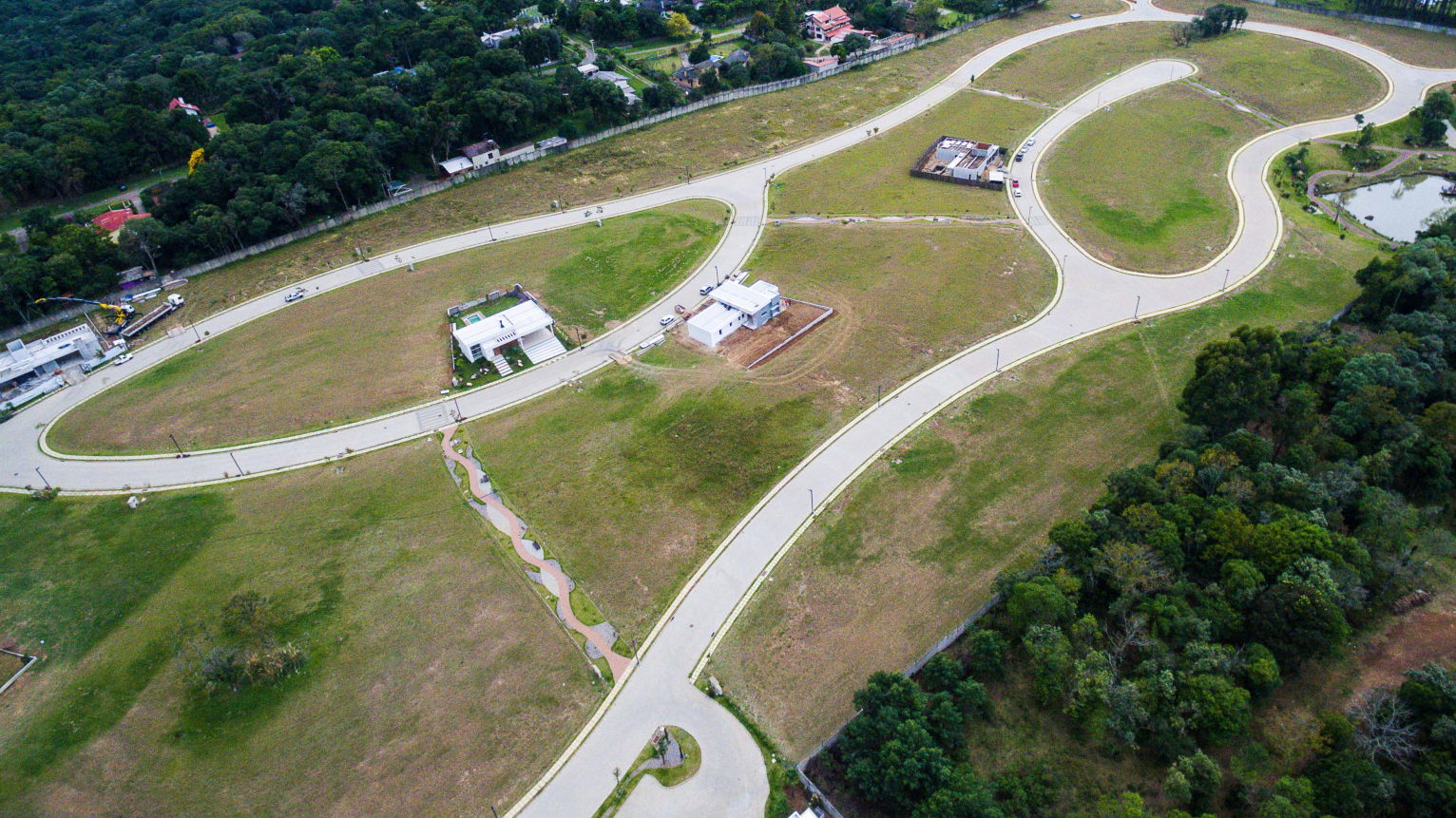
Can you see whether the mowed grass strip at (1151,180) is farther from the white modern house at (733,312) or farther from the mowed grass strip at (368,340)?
the mowed grass strip at (368,340)

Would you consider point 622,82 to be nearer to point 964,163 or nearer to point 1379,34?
point 964,163

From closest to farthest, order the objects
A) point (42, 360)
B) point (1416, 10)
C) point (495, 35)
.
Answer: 1. point (42, 360)
2. point (1416, 10)
3. point (495, 35)

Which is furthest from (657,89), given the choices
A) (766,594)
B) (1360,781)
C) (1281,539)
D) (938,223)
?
(1360,781)

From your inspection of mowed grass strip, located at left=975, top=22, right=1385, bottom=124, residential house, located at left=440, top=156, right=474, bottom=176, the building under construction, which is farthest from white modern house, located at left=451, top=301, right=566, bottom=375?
mowed grass strip, located at left=975, top=22, right=1385, bottom=124

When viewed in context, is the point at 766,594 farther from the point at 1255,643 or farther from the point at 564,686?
the point at 1255,643

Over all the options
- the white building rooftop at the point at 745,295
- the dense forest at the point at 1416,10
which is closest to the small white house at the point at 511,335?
the white building rooftop at the point at 745,295

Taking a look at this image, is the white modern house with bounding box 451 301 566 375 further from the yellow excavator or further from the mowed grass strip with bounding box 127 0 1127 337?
the yellow excavator

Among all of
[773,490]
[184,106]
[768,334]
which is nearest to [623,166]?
[768,334]
